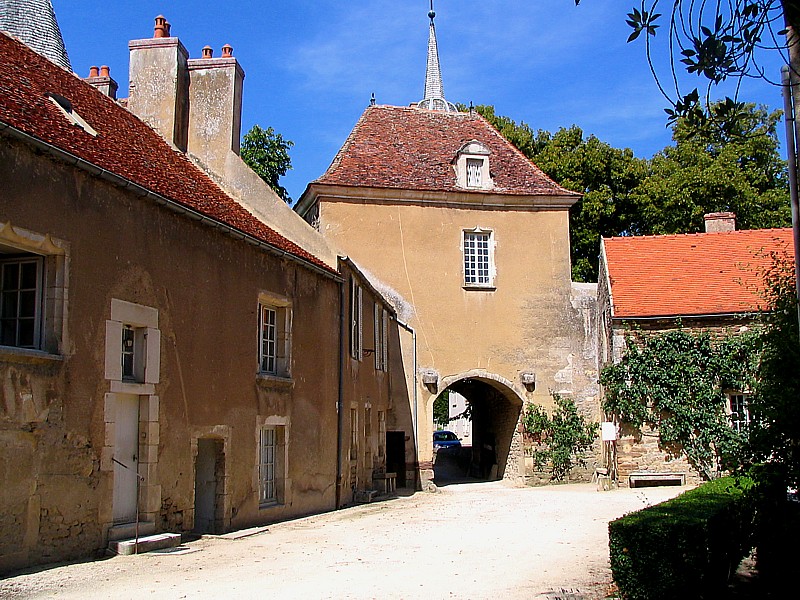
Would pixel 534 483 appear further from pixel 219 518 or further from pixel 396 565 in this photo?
pixel 396 565

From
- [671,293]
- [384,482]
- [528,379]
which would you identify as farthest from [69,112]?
[671,293]

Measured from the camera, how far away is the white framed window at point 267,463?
43.8 feet

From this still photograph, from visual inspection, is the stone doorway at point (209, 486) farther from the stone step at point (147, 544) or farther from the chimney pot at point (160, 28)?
the chimney pot at point (160, 28)

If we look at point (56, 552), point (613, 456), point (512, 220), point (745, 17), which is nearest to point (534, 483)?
point (613, 456)

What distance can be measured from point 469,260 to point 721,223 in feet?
24.8

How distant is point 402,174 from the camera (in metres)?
22.9

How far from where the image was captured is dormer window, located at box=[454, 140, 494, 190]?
76.1ft

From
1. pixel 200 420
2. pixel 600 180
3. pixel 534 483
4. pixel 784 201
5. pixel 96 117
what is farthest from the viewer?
pixel 600 180

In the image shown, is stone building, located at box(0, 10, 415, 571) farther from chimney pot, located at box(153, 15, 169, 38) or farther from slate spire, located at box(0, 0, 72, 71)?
slate spire, located at box(0, 0, 72, 71)

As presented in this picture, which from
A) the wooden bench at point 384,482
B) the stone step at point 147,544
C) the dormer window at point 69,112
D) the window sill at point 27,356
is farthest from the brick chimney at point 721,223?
the window sill at point 27,356

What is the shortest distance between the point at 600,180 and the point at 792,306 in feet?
76.6

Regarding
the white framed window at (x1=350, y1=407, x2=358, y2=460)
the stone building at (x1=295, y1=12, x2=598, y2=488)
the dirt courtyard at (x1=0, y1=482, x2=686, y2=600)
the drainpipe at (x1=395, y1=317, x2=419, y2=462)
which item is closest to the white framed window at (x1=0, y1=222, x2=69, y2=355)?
→ the dirt courtyard at (x1=0, y1=482, x2=686, y2=600)

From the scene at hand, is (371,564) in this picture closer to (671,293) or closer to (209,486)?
(209,486)

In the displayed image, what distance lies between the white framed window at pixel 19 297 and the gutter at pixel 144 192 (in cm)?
111
